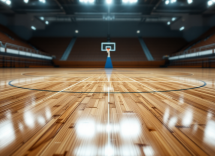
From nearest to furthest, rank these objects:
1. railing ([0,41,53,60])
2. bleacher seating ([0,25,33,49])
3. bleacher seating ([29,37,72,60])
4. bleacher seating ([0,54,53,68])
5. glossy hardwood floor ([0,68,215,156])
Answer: glossy hardwood floor ([0,68,215,156]) → railing ([0,41,53,60]) → bleacher seating ([0,54,53,68]) → bleacher seating ([0,25,33,49]) → bleacher seating ([29,37,72,60])

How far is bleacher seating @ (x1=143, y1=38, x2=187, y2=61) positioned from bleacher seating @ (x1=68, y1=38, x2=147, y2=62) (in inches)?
33.7

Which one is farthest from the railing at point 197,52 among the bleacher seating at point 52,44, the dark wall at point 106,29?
the bleacher seating at point 52,44

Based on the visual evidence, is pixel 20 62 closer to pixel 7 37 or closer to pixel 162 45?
pixel 7 37

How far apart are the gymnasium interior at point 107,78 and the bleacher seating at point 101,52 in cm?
7

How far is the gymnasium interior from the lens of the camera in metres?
0.38

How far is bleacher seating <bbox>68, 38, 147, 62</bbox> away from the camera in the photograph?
980 centimetres

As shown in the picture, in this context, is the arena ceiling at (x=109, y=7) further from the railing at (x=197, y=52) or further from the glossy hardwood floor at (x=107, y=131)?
the glossy hardwood floor at (x=107, y=131)

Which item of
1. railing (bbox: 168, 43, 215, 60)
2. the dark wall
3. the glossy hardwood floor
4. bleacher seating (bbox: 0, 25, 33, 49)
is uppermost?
Answer: the dark wall

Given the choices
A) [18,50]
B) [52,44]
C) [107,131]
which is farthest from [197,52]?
[52,44]

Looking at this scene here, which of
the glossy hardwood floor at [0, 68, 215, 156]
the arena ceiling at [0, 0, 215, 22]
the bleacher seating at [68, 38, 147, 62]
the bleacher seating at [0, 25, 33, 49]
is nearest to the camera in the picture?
the glossy hardwood floor at [0, 68, 215, 156]

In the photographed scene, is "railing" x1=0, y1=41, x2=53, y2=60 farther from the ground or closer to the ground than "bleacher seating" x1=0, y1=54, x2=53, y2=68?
farther from the ground

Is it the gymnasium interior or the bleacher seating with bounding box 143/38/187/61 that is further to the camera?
the bleacher seating with bounding box 143/38/187/61

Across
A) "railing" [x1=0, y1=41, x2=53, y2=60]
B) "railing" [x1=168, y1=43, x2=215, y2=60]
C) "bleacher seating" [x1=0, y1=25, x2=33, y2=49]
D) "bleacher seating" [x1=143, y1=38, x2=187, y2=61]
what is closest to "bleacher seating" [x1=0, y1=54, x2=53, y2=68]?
"railing" [x1=0, y1=41, x2=53, y2=60]

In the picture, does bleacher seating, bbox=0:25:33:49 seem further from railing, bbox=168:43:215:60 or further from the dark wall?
railing, bbox=168:43:215:60
